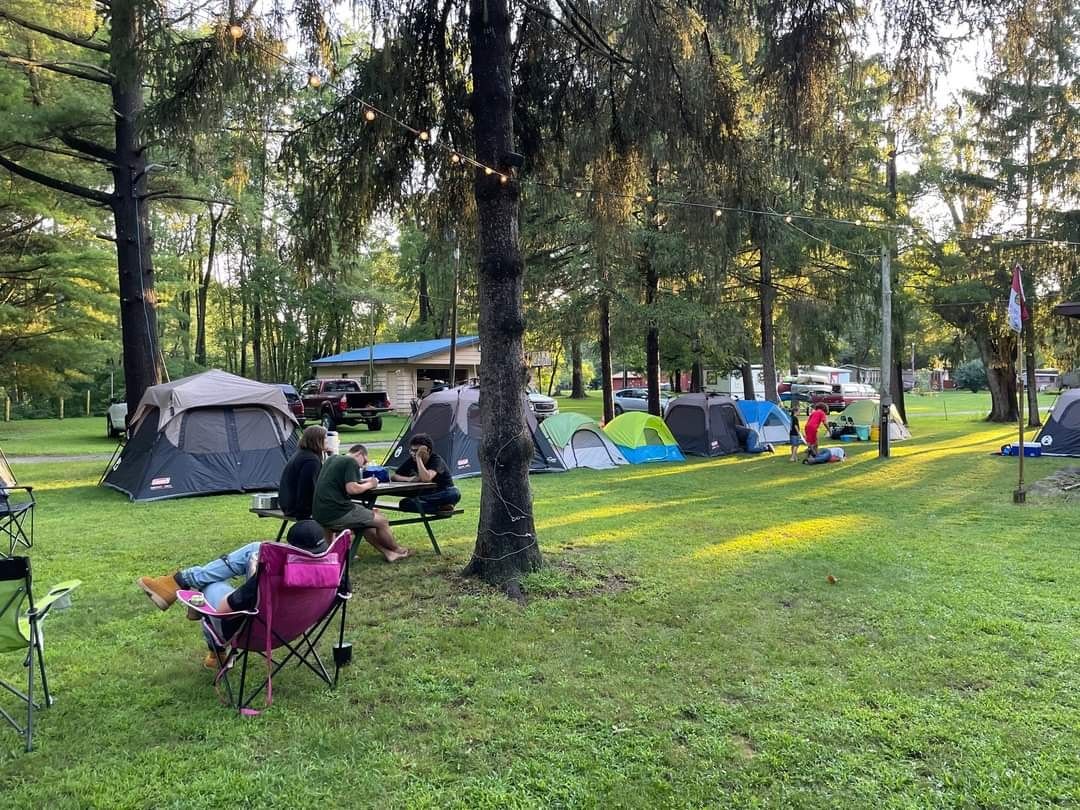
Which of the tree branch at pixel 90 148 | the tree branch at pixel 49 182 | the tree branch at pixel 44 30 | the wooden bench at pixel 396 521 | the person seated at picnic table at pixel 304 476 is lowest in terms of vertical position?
the wooden bench at pixel 396 521

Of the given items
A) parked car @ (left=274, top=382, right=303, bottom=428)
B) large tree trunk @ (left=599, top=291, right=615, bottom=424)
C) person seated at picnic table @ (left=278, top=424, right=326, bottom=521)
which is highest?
large tree trunk @ (left=599, top=291, right=615, bottom=424)

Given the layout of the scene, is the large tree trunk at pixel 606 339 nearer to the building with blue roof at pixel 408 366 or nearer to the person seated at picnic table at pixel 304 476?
the person seated at picnic table at pixel 304 476

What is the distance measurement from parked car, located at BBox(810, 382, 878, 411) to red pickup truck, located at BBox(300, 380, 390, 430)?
18.1 metres

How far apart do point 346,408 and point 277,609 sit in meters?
18.9

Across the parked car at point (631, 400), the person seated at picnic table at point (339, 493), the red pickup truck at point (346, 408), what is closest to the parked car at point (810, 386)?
the parked car at point (631, 400)

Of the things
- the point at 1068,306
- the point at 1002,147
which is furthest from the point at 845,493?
the point at 1002,147

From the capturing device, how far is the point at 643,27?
521 centimetres

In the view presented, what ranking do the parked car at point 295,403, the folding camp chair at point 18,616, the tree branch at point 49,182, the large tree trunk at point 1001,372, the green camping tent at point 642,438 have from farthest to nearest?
the large tree trunk at point 1001,372, the parked car at point 295,403, the green camping tent at point 642,438, the tree branch at point 49,182, the folding camp chair at point 18,616

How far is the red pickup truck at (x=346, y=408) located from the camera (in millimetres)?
21734

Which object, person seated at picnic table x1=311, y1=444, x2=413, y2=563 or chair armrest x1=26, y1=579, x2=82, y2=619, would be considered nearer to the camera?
chair armrest x1=26, y1=579, x2=82, y2=619

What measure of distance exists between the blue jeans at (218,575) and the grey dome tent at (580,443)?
905 cm

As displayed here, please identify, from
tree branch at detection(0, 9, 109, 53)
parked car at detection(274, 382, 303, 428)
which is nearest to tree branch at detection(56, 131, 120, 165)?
tree branch at detection(0, 9, 109, 53)

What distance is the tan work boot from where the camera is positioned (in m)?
3.72

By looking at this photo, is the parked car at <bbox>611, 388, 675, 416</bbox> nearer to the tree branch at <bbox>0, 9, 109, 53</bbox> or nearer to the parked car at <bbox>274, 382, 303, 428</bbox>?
the parked car at <bbox>274, 382, 303, 428</bbox>
